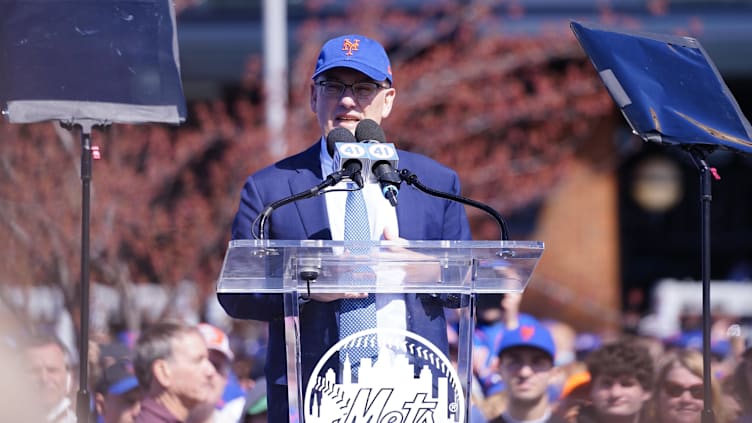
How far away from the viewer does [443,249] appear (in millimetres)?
3752

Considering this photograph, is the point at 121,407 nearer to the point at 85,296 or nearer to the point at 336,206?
the point at 85,296

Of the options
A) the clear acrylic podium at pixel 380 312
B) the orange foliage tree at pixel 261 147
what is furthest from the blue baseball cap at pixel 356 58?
the orange foliage tree at pixel 261 147

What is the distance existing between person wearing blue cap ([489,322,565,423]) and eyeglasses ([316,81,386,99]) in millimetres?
2755

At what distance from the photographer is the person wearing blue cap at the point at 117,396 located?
657 centimetres

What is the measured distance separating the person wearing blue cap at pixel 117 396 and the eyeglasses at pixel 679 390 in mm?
2563

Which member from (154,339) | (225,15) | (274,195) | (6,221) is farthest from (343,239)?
(225,15)

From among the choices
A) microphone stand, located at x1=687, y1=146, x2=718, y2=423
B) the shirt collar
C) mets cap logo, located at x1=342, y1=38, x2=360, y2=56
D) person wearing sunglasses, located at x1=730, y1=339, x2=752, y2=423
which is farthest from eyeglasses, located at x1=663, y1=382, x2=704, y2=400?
mets cap logo, located at x1=342, y1=38, x2=360, y2=56

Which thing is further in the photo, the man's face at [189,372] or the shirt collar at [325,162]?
the man's face at [189,372]

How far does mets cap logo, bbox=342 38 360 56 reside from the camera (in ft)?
14.4

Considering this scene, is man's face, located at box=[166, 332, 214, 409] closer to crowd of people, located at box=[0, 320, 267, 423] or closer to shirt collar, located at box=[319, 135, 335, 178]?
crowd of people, located at box=[0, 320, 267, 423]

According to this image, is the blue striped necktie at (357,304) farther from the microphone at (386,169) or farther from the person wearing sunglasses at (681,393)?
the person wearing sunglasses at (681,393)

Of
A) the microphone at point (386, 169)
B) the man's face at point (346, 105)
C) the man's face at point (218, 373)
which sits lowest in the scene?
the man's face at point (218, 373)

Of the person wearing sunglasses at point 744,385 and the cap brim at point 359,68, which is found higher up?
the cap brim at point 359,68

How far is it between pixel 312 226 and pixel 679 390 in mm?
2871
